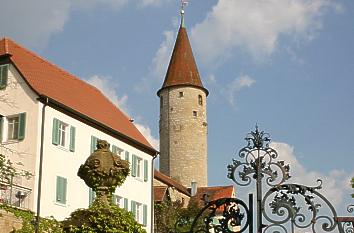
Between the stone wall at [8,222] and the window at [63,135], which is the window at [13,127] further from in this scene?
the stone wall at [8,222]

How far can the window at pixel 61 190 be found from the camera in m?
28.1

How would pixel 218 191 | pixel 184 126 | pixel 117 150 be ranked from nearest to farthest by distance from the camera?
pixel 117 150 → pixel 218 191 → pixel 184 126

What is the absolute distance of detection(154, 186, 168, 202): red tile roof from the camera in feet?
155

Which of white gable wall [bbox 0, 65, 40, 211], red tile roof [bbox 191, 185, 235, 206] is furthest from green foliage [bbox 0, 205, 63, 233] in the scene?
red tile roof [bbox 191, 185, 235, 206]

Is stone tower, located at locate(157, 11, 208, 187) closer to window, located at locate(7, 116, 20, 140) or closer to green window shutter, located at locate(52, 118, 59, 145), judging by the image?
green window shutter, located at locate(52, 118, 59, 145)

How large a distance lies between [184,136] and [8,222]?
43.7 meters

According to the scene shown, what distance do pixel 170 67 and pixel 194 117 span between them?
647 cm

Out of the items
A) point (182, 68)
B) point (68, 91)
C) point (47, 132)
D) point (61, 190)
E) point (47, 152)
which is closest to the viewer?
point (47, 152)

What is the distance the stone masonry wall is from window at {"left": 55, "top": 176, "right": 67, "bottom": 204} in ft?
122

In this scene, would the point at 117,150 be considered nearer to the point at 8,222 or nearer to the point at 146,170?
the point at 146,170

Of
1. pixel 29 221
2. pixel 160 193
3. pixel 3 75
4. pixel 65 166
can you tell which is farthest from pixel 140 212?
pixel 29 221

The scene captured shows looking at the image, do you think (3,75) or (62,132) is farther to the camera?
(3,75)

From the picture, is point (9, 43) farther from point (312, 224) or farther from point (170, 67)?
point (170, 67)

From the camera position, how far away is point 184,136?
66.1m
